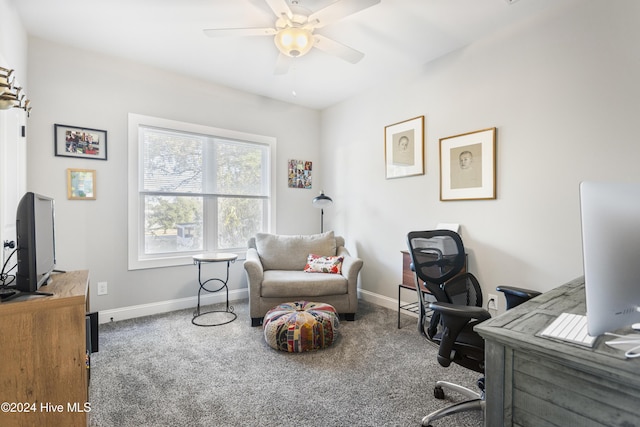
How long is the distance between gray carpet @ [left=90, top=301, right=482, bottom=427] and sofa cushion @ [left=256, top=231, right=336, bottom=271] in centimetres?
84

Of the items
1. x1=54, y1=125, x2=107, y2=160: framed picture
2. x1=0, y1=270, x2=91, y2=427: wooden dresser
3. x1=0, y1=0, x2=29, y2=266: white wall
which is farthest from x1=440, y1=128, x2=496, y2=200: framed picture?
x1=54, y1=125, x2=107, y2=160: framed picture

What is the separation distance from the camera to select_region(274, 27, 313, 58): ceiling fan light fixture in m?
2.23

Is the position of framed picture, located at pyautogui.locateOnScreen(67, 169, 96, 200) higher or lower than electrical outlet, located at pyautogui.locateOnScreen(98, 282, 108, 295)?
higher

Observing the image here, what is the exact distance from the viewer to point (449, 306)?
1486 mm

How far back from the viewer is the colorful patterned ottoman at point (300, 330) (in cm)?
244

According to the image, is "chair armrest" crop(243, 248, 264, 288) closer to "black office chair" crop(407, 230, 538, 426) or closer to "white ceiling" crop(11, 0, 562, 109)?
"black office chair" crop(407, 230, 538, 426)

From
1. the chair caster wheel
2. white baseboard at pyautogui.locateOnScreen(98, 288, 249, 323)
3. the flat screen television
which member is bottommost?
the chair caster wheel

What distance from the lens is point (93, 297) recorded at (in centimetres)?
303

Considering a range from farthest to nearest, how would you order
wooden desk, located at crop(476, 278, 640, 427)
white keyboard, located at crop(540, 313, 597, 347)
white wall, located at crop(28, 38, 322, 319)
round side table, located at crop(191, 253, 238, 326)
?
1. round side table, located at crop(191, 253, 238, 326)
2. white wall, located at crop(28, 38, 322, 319)
3. white keyboard, located at crop(540, 313, 597, 347)
4. wooden desk, located at crop(476, 278, 640, 427)

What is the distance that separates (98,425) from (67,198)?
84.1 inches

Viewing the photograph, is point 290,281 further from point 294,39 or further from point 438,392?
point 294,39

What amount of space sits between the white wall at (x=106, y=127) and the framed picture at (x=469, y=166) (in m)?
2.51

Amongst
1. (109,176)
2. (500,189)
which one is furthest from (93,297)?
(500,189)

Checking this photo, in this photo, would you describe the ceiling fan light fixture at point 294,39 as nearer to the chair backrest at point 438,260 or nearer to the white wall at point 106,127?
the chair backrest at point 438,260
